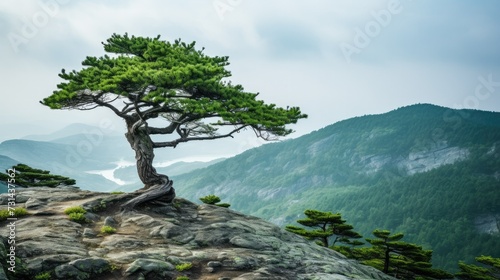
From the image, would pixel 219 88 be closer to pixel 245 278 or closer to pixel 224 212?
pixel 224 212

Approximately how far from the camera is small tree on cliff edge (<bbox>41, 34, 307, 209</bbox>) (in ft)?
61.3

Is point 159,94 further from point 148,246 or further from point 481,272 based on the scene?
point 481,272

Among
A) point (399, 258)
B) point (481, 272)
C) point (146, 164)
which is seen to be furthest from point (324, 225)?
point (481, 272)

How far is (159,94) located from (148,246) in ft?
25.2

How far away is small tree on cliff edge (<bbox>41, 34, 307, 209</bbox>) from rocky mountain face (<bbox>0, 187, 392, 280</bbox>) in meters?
2.26

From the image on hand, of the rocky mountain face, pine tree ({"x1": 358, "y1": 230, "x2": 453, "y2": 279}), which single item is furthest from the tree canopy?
pine tree ({"x1": 358, "y1": 230, "x2": 453, "y2": 279})

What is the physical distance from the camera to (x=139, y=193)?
71.3 ft

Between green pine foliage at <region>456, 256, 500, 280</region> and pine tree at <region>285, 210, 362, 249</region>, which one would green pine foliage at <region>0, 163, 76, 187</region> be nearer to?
pine tree at <region>285, 210, 362, 249</region>

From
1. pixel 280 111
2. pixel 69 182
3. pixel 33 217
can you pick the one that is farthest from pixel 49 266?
pixel 69 182

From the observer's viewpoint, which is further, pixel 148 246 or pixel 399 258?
pixel 399 258

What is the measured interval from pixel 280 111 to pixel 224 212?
7.22m

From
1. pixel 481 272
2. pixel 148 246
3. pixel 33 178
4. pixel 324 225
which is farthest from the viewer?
pixel 481 272

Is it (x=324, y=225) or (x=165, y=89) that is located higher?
(x=165, y=89)

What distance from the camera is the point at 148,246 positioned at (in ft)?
51.2
